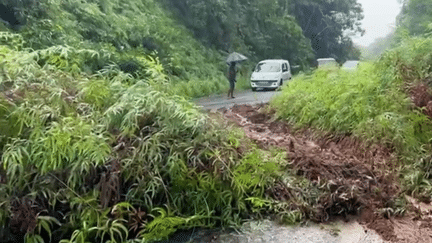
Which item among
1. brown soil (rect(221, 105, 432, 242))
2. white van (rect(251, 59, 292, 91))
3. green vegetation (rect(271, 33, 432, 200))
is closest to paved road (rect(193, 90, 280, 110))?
green vegetation (rect(271, 33, 432, 200))

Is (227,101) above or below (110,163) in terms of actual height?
below

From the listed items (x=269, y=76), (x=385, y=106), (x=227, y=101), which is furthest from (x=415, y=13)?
(x=385, y=106)

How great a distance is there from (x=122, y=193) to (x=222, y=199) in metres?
0.94

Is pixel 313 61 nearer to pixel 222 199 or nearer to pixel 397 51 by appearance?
A: pixel 397 51

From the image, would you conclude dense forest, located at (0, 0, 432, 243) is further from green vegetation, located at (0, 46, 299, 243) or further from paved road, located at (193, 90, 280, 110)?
paved road, located at (193, 90, 280, 110)

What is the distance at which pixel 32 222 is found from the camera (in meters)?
3.93

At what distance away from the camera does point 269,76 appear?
72.8ft

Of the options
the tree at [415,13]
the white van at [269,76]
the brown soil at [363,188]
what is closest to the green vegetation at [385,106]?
the brown soil at [363,188]

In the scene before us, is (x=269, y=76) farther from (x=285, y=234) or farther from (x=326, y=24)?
(x=326, y=24)

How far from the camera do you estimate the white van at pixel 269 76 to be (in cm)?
2211

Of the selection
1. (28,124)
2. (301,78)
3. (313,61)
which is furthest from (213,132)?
(313,61)

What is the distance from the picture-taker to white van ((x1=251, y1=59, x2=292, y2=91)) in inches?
871

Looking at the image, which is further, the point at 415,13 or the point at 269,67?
the point at 415,13

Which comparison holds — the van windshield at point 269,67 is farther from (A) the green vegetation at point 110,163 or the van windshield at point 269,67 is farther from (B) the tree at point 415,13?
(A) the green vegetation at point 110,163
